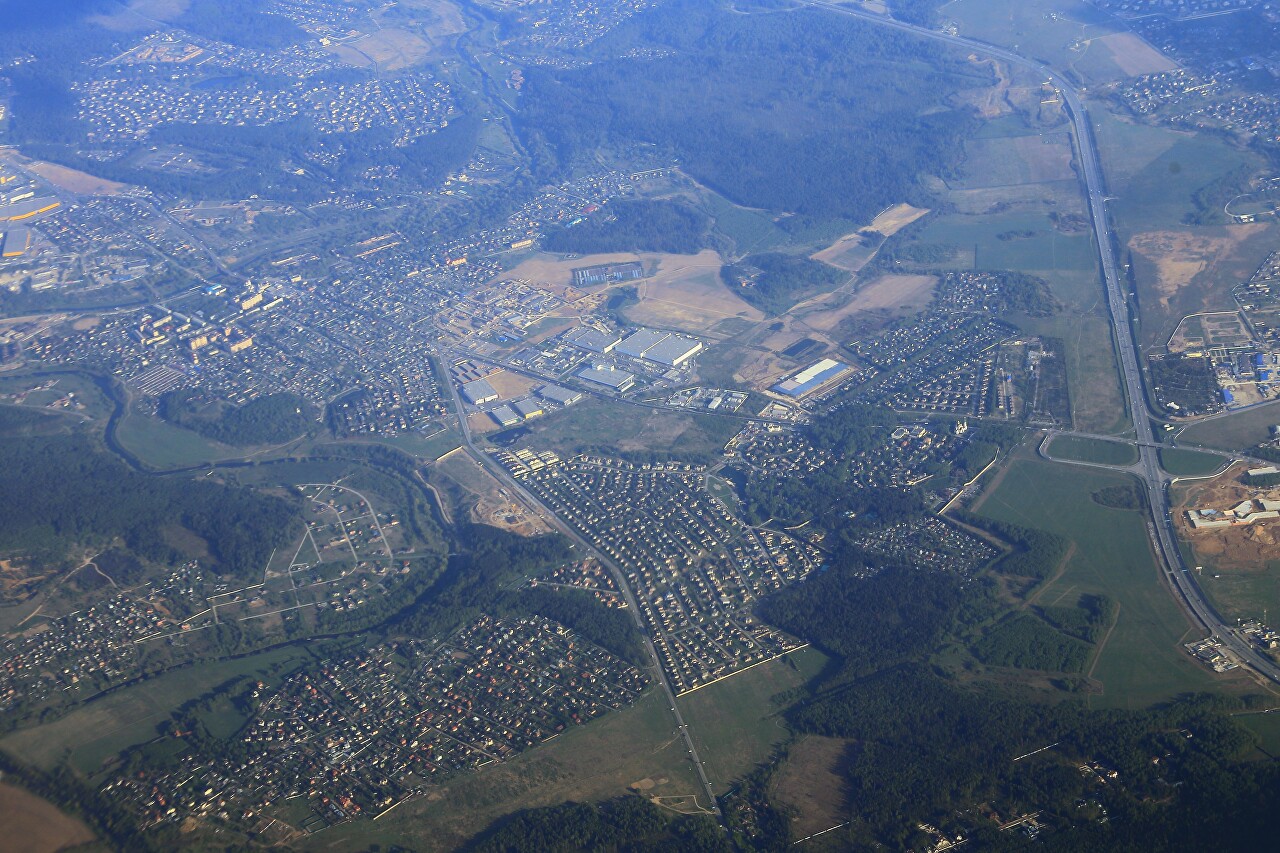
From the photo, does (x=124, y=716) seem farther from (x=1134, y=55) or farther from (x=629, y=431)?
(x=1134, y=55)

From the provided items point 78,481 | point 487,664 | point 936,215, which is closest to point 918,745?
point 487,664

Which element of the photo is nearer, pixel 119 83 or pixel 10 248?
pixel 10 248

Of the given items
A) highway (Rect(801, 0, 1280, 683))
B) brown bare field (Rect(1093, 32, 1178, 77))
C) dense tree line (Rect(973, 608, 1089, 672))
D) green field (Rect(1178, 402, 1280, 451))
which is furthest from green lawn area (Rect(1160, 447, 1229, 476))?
brown bare field (Rect(1093, 32, 1178, 77))

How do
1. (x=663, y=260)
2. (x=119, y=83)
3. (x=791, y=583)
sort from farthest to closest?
(x=119, y=83), (x=663, y=260), (x=791, y=583)

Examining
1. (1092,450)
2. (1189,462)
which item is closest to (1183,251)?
(1092,450)

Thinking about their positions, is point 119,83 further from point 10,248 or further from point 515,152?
point 515,152

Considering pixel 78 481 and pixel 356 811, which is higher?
pixel 356 811
